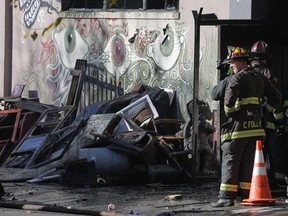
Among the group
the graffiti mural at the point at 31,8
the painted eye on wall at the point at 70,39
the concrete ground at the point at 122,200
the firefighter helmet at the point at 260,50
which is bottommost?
the concrete ground at the point at 122,200

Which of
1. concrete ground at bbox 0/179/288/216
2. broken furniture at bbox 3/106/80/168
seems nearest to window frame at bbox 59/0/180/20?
broken furniture at bbox 3/106/80/168

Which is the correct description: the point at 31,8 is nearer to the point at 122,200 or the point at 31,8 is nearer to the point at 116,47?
the point at 116,47

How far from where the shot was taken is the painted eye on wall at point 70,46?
1853 centimetres

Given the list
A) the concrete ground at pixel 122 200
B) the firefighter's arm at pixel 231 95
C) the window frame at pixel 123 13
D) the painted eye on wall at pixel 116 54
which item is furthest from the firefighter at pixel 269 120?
the painted eye on wall at pixel 116 54

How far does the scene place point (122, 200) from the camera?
39.1 feet

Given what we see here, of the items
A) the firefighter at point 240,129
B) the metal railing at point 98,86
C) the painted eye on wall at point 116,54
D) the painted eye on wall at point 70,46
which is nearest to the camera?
the firefighter at point 240,129

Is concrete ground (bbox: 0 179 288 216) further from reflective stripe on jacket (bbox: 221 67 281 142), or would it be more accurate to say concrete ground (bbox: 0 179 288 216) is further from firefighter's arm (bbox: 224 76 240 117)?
firefighter's arm (bbox: 224 76 240 117)

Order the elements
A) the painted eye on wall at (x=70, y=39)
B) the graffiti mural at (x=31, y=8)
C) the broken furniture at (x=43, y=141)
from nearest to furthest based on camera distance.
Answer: the broken furniture at (x=43, y=141) → the painted eye on wall at (x=70, y=39) → the graffiti mural at (x=31, y=8)

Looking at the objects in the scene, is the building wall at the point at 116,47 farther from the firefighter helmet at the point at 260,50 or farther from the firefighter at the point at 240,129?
the firefighter at the point at 240,129

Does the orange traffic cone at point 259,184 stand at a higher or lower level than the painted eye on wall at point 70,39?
lower

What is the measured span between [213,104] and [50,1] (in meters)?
5.00

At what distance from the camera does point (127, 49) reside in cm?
1759

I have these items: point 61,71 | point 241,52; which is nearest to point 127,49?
point 61,71

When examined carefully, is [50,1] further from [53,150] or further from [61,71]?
[53,150]
